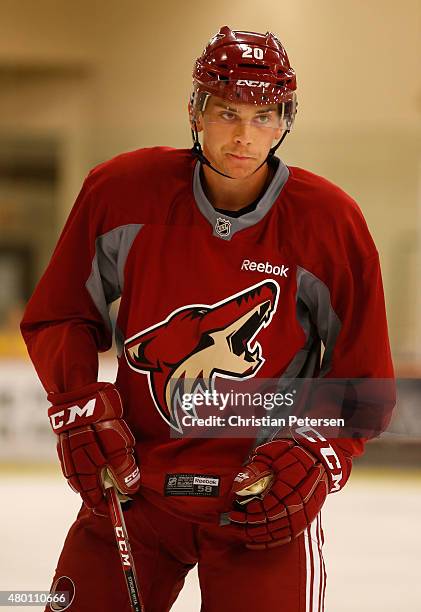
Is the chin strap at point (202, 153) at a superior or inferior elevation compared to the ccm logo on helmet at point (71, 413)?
superior

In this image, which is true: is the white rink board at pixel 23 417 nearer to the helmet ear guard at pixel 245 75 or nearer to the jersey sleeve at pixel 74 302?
the jersey sleeve at pixel 74 302

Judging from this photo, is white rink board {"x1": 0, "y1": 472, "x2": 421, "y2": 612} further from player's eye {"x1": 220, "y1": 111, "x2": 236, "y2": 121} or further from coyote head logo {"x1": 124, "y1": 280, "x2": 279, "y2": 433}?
player's eye {"x1": 220, "y1": 111, "x2": 236, "y2": 121}

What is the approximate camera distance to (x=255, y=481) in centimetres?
139

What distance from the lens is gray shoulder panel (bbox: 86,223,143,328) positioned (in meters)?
1.47

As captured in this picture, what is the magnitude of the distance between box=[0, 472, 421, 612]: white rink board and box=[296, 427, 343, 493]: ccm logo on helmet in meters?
0.60

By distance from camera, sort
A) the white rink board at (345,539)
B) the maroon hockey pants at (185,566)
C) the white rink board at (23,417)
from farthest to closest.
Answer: the white rink board at (23,417), the white rink board at (345,539), the maroon hockey pants at (185,566)

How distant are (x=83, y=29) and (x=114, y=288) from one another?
259 cm

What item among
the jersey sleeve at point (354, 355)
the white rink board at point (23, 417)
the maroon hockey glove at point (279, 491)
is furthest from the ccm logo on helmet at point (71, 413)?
the white rink board at point (23, 417)

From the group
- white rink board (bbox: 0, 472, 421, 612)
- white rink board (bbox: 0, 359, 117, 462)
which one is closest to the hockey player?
white rink board (bbox: 0, 472, 421, 612)

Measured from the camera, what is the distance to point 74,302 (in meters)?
1.49

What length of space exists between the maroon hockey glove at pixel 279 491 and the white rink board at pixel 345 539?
21.0 inches

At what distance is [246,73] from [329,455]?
55 cm

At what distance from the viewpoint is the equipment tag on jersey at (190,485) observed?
1451 millimetres

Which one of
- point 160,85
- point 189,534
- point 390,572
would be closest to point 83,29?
point 160,85
